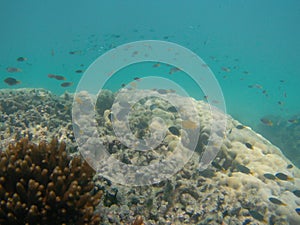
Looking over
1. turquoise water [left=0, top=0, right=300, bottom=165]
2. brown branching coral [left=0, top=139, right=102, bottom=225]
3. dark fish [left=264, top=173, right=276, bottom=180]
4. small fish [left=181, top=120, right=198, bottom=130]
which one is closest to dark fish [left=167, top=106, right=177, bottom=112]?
small fish [left=181, top=120, right=198, bottom=130]

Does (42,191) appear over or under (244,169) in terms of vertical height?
under

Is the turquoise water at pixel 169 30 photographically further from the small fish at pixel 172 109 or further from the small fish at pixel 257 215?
the small fish at pixel 257 215

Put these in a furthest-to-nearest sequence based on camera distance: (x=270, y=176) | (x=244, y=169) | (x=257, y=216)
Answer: (x=270, y=176), (x=244, y=169), (x=257, y=216)

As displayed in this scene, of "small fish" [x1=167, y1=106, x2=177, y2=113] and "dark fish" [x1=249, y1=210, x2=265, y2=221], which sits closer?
"dark fish" [x1=249, y1=210, x2=265, y2=221]

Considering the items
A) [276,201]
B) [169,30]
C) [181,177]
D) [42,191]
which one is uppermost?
[169,30]

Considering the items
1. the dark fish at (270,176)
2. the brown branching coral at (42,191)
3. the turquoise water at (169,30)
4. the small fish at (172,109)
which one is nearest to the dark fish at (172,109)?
the small fish at (172,109)

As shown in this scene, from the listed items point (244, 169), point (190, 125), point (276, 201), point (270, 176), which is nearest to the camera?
point (276, 201)

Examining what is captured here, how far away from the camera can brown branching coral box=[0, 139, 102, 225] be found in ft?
9.98

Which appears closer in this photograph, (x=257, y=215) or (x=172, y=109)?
(x=257, y=215)

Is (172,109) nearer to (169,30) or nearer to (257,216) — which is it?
(257,216)

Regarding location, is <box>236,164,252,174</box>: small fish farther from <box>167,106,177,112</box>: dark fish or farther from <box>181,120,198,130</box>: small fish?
<box>167,106,177,112</box>: dark fish

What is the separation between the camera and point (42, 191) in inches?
126

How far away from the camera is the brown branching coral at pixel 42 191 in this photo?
9.98 feet

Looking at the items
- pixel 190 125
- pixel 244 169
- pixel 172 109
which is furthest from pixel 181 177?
pixel 172 109
